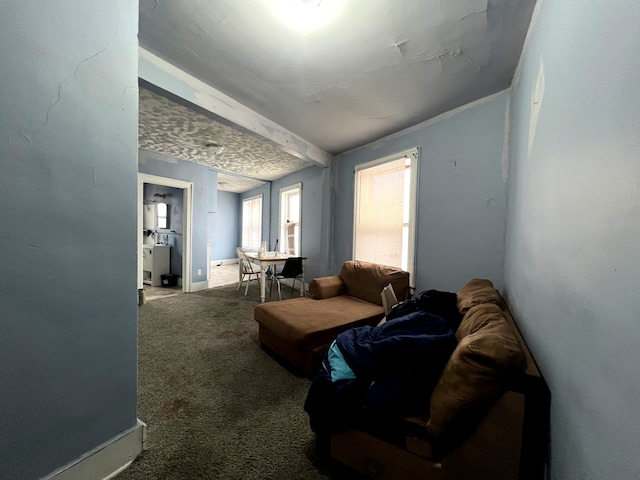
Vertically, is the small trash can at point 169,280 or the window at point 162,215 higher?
the window at point 162,215

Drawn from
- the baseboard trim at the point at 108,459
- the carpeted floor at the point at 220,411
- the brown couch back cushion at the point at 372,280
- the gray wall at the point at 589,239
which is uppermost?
the gray wall at the point at 589,239

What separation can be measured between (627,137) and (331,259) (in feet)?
11.3

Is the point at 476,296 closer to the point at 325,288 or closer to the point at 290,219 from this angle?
the point at 325,288

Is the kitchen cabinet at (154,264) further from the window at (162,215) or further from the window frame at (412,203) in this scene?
the window frame at (412,203)

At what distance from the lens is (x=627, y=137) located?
506 mm

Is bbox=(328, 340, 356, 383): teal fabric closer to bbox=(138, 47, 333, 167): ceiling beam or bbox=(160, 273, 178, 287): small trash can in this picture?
bbox=(138, 47, 333, 167): ceiling beam

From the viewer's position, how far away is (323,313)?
223 cm

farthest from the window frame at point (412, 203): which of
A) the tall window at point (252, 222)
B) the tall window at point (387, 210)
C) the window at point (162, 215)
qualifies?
the window at point (162, 215)

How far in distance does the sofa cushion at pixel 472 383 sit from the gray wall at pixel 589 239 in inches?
5.8

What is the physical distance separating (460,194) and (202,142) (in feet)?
11.5

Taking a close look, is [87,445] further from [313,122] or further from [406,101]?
[406,101]

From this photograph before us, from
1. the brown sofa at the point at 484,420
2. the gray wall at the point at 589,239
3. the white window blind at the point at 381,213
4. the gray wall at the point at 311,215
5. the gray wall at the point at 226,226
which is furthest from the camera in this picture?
the gray wall at the point at 226,226

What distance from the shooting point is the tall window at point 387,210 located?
110 inches

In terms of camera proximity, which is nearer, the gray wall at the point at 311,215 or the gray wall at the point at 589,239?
the gray wall at the point at 589,239
